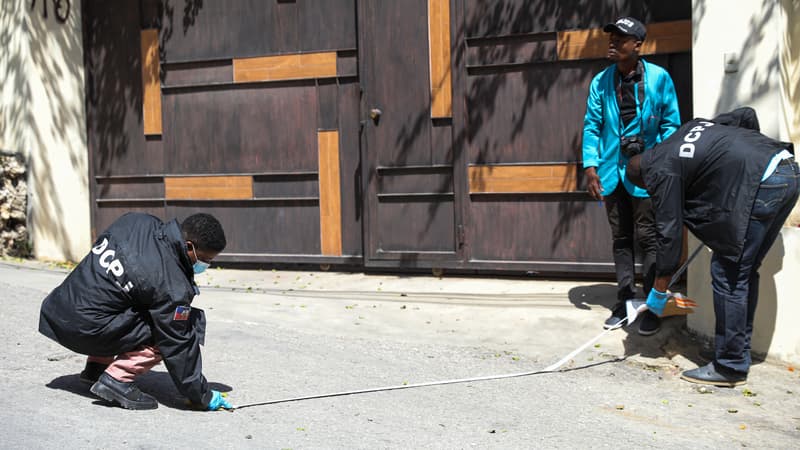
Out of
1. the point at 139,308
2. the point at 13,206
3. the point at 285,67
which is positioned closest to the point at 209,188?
the point at 285,67

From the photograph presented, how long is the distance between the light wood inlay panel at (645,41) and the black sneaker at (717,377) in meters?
2.66

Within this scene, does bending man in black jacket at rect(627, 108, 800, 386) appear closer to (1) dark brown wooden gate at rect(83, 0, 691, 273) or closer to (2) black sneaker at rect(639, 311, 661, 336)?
(2) black sneaker at rect(639, 311, 661, 336)

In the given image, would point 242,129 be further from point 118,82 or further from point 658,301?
point 658,301

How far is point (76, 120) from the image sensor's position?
9766 millimetres

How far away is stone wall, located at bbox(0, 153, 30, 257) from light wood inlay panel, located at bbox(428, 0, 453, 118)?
16.2 feet

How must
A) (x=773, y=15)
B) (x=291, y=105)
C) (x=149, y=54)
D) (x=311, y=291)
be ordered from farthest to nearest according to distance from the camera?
(x=149, y=54), (x=291, y=105), (x=311, y=291), (x=773, y=15)

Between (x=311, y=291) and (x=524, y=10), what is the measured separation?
2985 millimetres

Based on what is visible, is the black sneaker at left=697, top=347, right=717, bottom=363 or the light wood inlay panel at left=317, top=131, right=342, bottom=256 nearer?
the black sneaker at left=697, top=347, right=717, bottom=363

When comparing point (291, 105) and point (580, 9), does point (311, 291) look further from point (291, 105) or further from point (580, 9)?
point (580, 9)

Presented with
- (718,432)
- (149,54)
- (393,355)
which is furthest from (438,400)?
(149,54)

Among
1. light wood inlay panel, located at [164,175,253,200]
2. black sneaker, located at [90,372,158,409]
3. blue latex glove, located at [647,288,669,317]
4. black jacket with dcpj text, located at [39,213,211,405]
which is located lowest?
black sneaker, located at [90,372,158,409]

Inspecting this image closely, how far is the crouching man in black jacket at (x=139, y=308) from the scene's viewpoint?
4.46 metres

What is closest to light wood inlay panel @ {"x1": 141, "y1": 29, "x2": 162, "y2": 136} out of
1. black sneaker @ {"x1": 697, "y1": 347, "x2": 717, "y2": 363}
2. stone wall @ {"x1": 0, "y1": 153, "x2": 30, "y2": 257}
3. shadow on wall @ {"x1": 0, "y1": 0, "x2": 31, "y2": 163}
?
shadow on wall @ {"x1": 0, "y1": 0, "x2": 31, "y2": 163}

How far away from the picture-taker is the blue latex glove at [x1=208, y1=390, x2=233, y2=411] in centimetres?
460
